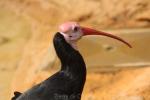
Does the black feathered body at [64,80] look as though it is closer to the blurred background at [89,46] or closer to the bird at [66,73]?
the bird at [66,73]

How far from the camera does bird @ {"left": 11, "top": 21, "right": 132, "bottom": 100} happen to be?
4.82 metres

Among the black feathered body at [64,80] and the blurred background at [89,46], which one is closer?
the black feathered body at [64,80]

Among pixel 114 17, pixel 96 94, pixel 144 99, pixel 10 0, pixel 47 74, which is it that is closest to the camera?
pixel 144 99

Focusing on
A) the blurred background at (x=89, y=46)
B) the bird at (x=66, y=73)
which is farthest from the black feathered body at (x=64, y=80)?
the blurred background at (x=89, y=46)

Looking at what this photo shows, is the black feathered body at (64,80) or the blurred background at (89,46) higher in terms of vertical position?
the blurred background at (89,46)

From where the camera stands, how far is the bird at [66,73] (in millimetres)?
4820

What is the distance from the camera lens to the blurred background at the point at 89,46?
6.87 meters

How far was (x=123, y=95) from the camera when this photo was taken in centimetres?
635

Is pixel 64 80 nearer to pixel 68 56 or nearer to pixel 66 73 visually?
pixel 66 73

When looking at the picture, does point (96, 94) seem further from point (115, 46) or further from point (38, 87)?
point (38, 87)

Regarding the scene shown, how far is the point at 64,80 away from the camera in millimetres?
4902

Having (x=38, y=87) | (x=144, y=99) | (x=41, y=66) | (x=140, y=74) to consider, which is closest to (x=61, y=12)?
(x=41, y=66)

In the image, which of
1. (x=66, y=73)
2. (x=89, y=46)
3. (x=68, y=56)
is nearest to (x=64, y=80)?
(x=66, y=73)

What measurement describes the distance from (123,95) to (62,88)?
66.0 inches
